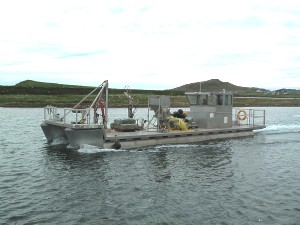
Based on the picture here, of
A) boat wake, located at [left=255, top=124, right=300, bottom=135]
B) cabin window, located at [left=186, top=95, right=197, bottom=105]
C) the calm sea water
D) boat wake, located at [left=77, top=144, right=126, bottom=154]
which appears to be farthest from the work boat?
boat wake, located at [left=255, top=124, right=300, bottom=135]

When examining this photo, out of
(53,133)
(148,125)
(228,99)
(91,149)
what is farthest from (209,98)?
(53,133)

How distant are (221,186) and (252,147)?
499 inches

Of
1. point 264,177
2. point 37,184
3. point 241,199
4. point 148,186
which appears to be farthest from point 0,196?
point 264,177

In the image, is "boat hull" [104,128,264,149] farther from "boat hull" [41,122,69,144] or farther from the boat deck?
"boat hull" [41,122,69,144]

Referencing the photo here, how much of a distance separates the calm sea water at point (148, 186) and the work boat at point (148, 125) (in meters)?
0.91

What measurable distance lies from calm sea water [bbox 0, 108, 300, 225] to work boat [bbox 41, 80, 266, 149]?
0.91 meters

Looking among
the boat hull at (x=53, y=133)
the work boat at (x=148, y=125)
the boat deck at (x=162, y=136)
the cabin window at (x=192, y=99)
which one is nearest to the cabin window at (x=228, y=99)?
the work boat at (x=148, y=125)

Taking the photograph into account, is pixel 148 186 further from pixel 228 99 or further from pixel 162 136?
pixel 228 99

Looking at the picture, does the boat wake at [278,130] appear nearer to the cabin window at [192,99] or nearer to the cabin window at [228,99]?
the cabin window at [228,99]

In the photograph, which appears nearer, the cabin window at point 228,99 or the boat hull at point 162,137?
the boat hull at point 162,137

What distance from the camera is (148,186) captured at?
1650cm

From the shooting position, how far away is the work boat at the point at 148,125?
24031 mm

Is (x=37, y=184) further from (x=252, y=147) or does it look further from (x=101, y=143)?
(x=252, y=147)

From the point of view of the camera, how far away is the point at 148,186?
54.1ft
